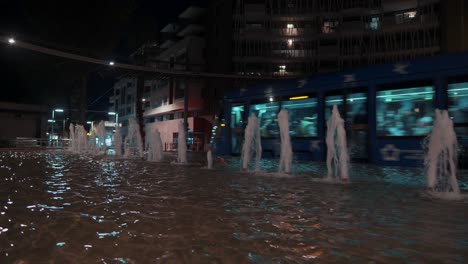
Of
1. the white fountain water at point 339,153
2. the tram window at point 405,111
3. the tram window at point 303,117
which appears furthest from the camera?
the tram window at point 303,117

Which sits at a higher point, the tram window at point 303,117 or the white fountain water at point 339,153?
the tram window at point 303,117

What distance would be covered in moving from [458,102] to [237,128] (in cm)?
992

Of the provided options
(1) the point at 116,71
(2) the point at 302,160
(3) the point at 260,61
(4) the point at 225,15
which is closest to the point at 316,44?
(3) the point at 260,61

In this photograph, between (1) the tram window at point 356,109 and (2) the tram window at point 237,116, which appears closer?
(1) the tram window at point 356,109

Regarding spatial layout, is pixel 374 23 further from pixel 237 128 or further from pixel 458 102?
pixel 458 102

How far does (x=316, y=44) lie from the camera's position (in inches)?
1748

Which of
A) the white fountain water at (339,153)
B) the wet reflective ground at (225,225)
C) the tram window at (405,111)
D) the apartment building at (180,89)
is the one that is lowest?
the wet reflective ground at (225,225)

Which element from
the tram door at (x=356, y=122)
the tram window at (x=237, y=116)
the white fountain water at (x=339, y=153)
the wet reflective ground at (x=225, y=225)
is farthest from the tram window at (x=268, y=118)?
the wet reflective ground at (x=225, y=225)

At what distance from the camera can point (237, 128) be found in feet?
61.4

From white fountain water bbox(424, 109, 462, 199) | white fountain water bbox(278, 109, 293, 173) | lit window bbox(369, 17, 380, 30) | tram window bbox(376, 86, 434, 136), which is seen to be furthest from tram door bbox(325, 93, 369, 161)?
lit window bbox(369, 17, 380, 30)

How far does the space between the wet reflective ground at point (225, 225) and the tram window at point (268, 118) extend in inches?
349

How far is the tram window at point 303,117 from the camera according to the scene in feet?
49.5

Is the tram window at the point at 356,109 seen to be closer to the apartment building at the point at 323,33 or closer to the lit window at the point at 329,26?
the apartment building at the point at 323,33

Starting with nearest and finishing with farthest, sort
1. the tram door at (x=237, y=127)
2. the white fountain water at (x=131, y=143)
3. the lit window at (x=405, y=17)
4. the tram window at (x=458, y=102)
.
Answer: the tram window at (x=458, y=102) < the tram door at (x=237, y=127) < the white fountain water at (x=131, y=143) < the lit window at (x=405, y=17)
